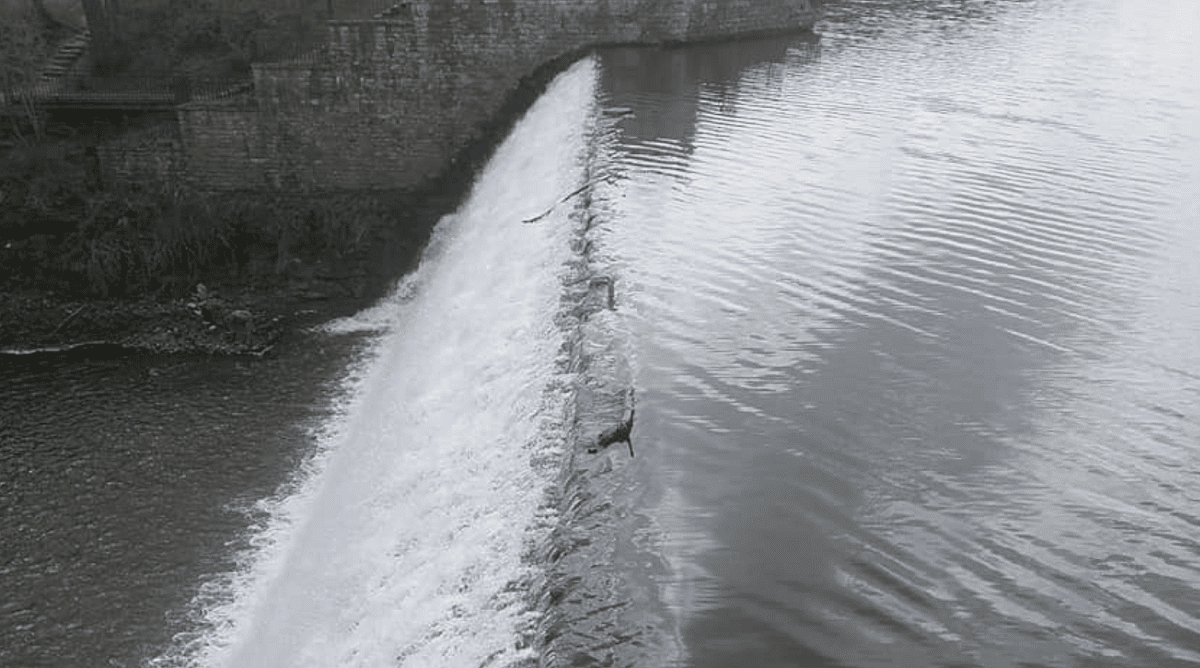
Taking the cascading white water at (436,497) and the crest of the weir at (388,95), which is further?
the crest of the weir at (388,95)

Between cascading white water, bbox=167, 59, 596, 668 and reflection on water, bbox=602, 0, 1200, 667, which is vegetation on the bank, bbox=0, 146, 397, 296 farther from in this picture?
reflection on water, bbox=602, 0, 1200, 667

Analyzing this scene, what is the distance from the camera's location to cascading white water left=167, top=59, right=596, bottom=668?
5.65m

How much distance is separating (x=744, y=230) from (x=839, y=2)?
16.0 meters

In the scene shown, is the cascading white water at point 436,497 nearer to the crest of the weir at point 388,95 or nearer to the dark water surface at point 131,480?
the dark water surface at point 131,480

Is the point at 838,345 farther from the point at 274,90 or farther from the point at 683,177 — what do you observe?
the point at 274,90

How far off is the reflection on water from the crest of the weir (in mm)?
2816

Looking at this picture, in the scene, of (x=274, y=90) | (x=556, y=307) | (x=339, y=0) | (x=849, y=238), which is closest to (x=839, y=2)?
(x=339, y=0)

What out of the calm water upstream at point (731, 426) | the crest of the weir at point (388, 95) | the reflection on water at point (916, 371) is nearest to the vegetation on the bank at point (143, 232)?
the crest of the weir at point (388, 95)

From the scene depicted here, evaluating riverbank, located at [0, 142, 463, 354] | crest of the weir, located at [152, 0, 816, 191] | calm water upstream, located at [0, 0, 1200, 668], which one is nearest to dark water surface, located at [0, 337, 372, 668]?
calm water upstream, located at [0, 0, 1200, 668]

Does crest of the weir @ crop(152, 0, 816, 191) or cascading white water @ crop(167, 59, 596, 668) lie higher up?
crest of the weir @ crop(152, 0, 816, 191)

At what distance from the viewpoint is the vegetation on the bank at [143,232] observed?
13445 millimetres

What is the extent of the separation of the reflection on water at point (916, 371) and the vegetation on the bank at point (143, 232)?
198 inches

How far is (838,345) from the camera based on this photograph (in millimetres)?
7422

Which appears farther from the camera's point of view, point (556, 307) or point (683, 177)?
point (683, 177)
